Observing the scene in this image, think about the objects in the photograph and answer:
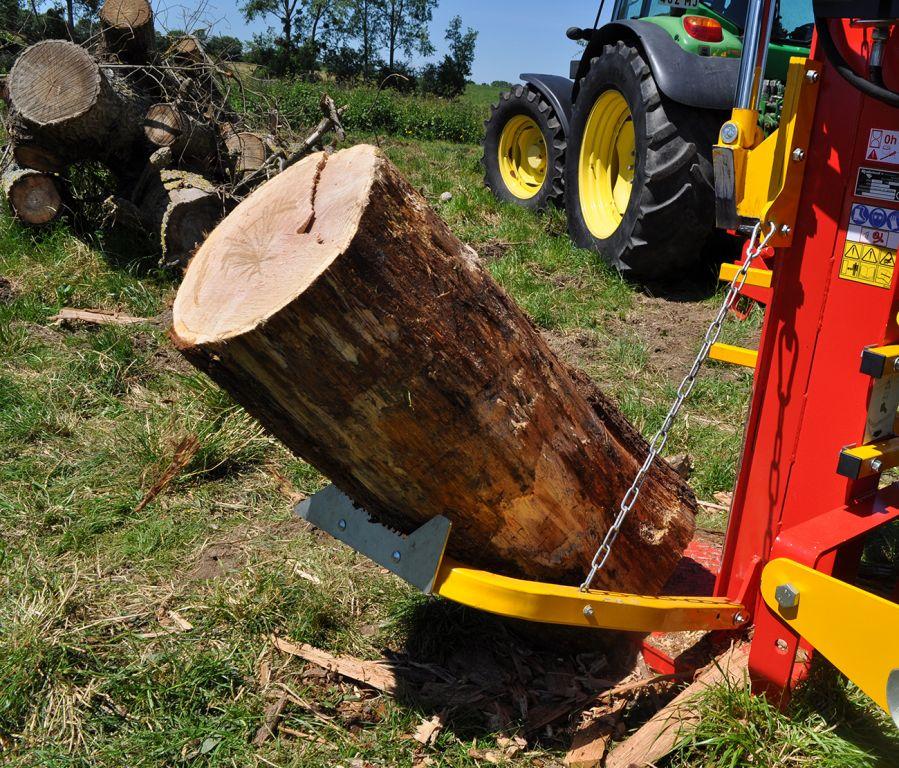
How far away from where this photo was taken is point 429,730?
2414 millimetres

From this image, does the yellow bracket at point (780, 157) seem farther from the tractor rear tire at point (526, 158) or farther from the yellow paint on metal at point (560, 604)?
the tractor rear tire at point (526, 158)

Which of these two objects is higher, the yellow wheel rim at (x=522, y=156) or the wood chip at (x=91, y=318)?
the yellow wheel rim at (x=522, y=156)

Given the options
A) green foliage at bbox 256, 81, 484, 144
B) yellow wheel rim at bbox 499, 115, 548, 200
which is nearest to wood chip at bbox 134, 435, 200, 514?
yellow wheel rim at bbox 499, 115, 548, 200

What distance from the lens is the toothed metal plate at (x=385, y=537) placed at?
7.15ft

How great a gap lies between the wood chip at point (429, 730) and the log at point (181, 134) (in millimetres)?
4941

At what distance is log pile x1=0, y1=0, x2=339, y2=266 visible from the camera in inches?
221

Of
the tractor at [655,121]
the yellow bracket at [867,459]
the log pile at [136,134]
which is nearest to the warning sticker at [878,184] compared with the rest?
the yellow bracket at [867,459]

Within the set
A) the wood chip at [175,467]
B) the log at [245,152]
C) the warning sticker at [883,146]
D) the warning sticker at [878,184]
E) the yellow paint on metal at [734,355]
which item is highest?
the warning sticker at [883,146]

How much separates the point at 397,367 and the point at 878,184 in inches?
47.8

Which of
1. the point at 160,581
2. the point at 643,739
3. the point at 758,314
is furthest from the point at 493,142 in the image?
the point at 643,739

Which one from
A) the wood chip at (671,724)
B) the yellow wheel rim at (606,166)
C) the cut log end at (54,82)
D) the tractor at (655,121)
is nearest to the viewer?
the wood chip at (671,724)

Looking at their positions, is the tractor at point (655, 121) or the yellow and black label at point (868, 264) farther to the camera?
the tractor at point (655, 121)

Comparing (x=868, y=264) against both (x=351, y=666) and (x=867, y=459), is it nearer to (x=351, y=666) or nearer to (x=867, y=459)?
(x=867, y=459)

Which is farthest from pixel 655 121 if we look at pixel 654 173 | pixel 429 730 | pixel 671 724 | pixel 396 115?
pixel 396 115
